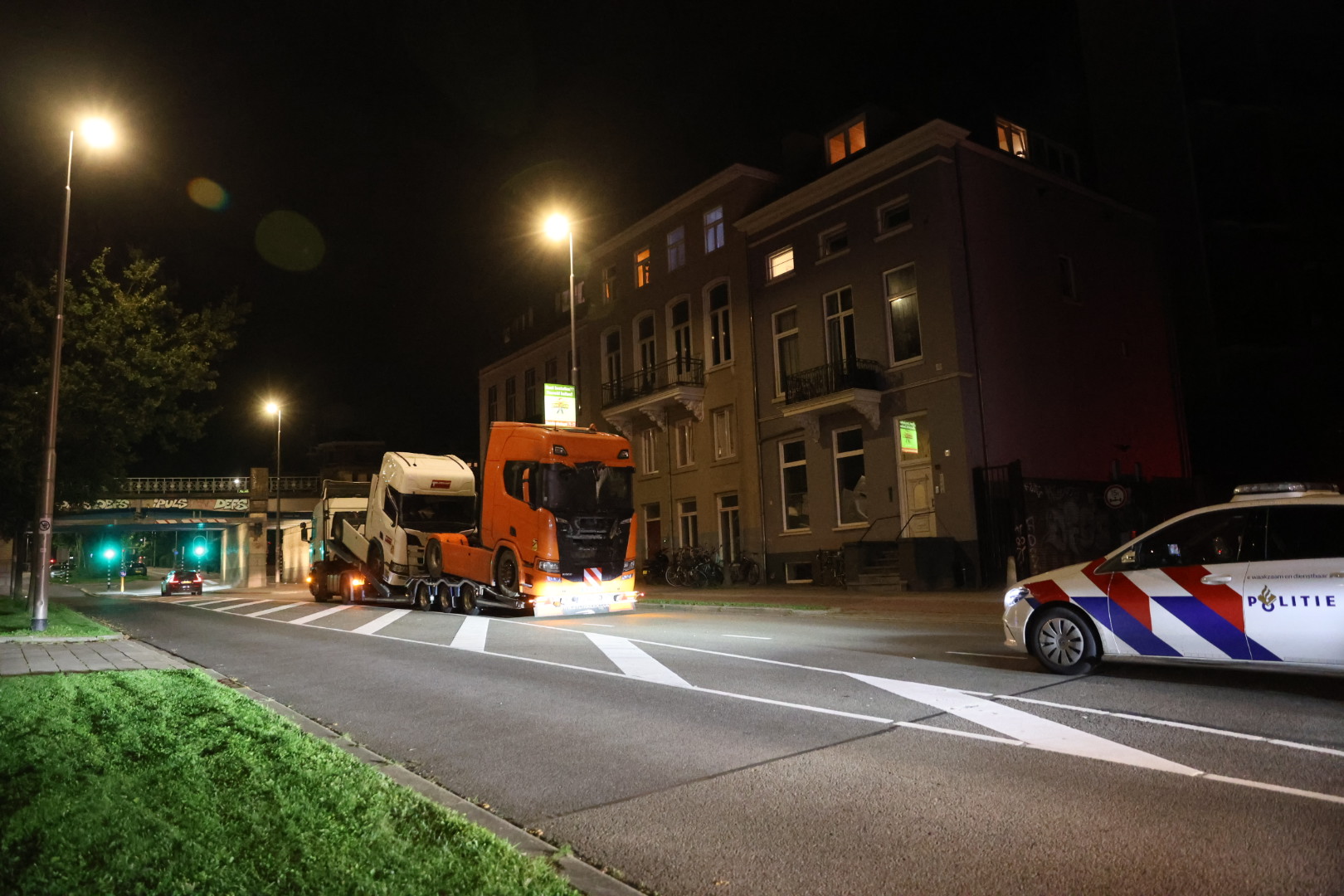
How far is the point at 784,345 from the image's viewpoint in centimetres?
2839

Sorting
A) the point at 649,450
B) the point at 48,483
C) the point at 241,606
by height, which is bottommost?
the point at 241,606

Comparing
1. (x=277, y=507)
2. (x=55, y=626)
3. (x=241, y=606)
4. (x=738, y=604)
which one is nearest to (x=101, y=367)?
(x=55, y=626)

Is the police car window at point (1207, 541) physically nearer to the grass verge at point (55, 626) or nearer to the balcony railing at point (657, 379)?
the grass verge at point (55, 626)

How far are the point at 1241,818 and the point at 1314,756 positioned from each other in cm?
155

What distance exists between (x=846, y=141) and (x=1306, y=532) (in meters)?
22.2

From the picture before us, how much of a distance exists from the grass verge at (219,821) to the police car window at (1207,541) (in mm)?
6439

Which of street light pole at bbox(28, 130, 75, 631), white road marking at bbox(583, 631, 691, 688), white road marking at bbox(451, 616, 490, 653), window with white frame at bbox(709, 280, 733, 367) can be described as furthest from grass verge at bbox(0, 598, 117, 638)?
window with white frame at bbox(709, 280, 733, 367)

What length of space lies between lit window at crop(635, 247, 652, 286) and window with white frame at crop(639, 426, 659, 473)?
5702 mm

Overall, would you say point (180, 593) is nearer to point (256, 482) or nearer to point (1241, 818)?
point (256, 482)

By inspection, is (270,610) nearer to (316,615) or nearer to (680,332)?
(316,615)

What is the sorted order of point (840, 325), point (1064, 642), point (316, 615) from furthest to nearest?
point (840, 325) < point (316, 615) < point (1064, 642)

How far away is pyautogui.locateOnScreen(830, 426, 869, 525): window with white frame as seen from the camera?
25.3 meters

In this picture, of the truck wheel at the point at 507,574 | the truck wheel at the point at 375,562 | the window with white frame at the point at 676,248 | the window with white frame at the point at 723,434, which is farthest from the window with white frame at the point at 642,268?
the truck wheel at the point at 507,574

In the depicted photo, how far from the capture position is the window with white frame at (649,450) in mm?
34000
